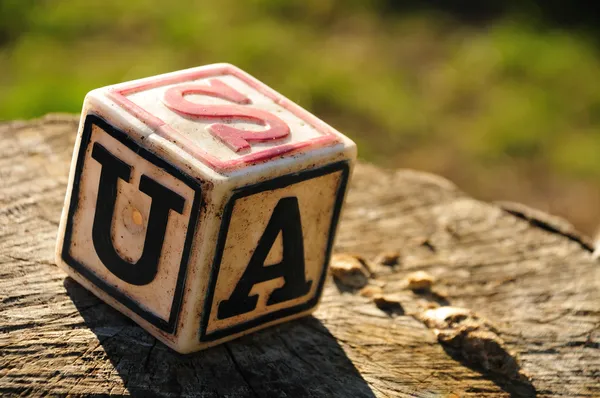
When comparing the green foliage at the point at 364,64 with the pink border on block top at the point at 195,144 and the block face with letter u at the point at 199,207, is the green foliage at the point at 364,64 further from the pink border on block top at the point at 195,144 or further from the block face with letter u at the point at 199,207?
the block face with letter u at the point at 199,207

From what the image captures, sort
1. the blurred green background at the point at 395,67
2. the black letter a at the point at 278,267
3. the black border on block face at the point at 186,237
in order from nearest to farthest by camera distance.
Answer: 1. the black border on block face at the point at 186,237
2. the black letter a at the point at 278,267
3. the blurred green background at the point at 395,67

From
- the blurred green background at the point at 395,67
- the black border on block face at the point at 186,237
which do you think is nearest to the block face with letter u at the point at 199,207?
the black border on block face at the point at 186,237

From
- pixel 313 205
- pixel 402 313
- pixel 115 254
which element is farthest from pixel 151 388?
pixel 402 313

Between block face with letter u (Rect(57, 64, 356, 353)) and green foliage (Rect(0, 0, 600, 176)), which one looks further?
green foliage (Rect(0, 0, 600, 176))

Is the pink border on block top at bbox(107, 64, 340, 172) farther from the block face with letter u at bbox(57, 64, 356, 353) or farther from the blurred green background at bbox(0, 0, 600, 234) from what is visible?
the blurred green background at bbox(0, 0, 600, 234)

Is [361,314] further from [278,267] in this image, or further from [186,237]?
[186,237]

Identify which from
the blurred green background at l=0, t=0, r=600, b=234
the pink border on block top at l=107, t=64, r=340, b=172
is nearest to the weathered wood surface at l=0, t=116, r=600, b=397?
the pink border on block top at l=107, t=64, r=340, b=172
